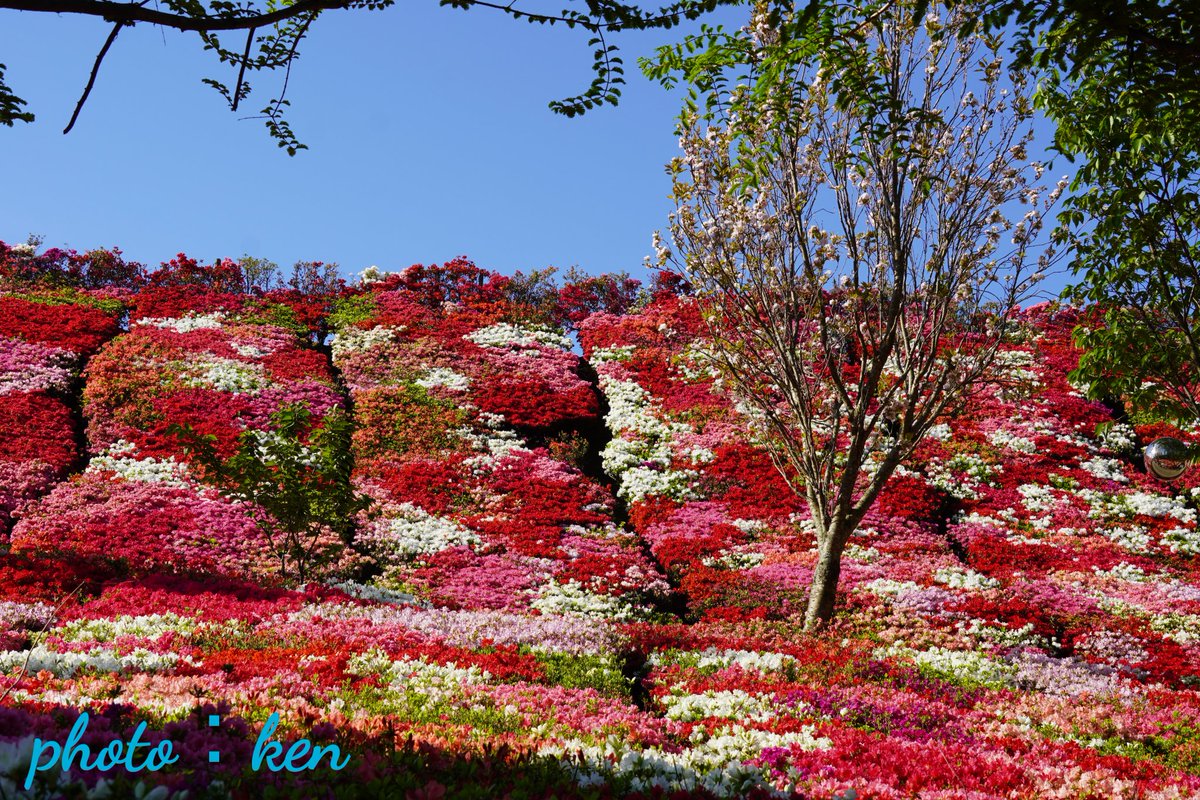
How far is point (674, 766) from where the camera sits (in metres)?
5.28

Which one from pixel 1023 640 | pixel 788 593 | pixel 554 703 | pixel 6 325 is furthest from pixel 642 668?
pixel 6 325

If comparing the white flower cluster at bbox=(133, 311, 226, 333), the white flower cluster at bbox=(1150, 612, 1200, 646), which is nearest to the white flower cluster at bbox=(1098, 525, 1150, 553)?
the white flower cluster at bbox=(1150, 612, 1200, 646)

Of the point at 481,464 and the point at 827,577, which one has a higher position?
the point at 481,464

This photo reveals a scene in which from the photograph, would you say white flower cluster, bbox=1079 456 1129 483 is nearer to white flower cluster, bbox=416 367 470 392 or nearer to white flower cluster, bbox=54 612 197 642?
white flower cluster, bbox=416 367 470 392

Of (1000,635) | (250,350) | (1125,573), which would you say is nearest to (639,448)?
(1000,635)

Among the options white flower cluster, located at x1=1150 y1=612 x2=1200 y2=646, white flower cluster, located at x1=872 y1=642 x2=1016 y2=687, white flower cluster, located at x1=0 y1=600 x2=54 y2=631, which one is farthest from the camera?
white flower cluster, located at x1=1150 y1=612 x2=1200 y2=646

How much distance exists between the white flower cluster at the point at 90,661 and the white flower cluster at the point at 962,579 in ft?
44.2

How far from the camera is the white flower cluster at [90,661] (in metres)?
6.94

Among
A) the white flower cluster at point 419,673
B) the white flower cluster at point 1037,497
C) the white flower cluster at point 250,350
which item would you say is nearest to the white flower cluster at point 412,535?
the white flower cluster at point 419,673

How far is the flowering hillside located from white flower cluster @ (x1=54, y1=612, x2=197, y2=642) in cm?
7

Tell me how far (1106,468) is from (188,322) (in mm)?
31690

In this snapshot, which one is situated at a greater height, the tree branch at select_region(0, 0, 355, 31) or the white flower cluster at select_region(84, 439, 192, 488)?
the tree branch at select_region(0, 0, 355, 31)

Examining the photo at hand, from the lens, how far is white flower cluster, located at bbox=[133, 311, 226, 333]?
29.0m

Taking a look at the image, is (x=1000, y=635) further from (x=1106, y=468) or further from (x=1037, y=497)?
(x=1106, y=468)
